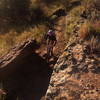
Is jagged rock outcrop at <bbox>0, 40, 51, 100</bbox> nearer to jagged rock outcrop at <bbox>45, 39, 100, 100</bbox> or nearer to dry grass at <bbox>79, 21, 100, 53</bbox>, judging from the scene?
jagged rock outcrop at <bbox>45, 39, 100, 100</bbox>

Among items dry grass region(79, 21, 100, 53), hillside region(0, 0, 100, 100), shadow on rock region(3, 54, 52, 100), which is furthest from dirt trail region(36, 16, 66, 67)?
dry grass region(79, 21, 100, 53)

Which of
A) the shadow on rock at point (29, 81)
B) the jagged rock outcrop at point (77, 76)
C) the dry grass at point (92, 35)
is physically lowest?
the shadow on rock at point (29, 81)

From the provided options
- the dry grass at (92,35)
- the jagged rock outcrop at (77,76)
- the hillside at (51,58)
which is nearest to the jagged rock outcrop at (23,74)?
the hillside at (51,58)

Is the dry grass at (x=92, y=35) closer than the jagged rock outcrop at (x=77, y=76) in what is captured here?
No

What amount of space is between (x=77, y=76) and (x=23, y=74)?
2.70 meters

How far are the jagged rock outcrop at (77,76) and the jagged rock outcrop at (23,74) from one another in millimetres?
1290

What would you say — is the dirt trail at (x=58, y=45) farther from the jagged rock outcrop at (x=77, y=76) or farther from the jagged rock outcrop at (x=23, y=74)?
the jagged rock outcrop at (x=77, y=76)

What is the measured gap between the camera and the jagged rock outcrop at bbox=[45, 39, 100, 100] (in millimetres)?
4805

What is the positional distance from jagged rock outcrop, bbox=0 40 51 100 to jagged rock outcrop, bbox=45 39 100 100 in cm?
129

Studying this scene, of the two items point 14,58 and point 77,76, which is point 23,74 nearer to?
point 14,58

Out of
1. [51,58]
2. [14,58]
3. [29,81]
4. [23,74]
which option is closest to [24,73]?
[23,74]

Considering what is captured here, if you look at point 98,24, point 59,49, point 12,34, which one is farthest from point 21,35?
point 98,24

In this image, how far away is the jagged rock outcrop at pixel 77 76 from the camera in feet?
15.8

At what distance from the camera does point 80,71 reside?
535 cm
